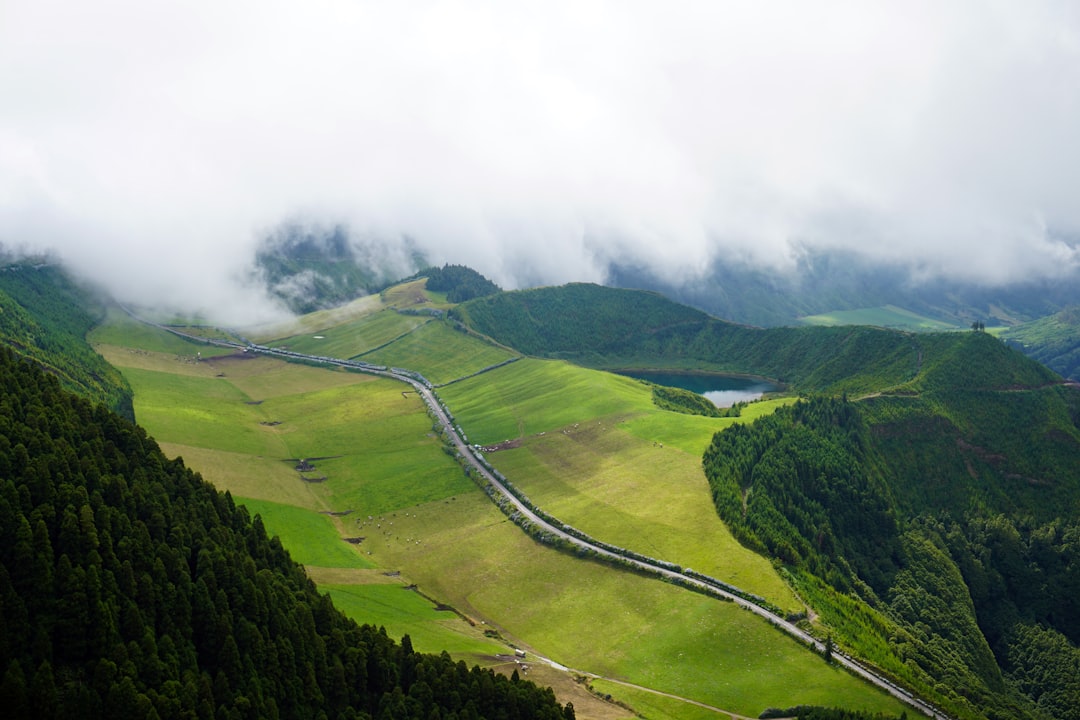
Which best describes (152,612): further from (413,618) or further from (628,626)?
(628,626)

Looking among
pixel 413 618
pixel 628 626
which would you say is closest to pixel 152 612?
pixel 413 618

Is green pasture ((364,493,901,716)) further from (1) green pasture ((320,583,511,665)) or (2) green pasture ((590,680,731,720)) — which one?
(1) green pasture ((320,583,511,665))

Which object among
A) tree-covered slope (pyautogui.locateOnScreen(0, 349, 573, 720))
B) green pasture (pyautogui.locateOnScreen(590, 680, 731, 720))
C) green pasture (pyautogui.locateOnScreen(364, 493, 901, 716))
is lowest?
green pasture (pyautogui.locateOnScreen(590, 680, 731, 720))

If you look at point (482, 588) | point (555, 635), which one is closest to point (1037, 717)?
point (555, 635)

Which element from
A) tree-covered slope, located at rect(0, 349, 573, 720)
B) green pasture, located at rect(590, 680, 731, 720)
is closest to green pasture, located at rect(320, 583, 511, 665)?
green pasture, located at rect(590, 680, 731, 720)

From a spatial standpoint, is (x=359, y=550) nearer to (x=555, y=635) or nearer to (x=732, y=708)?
(x=555, y=635)
